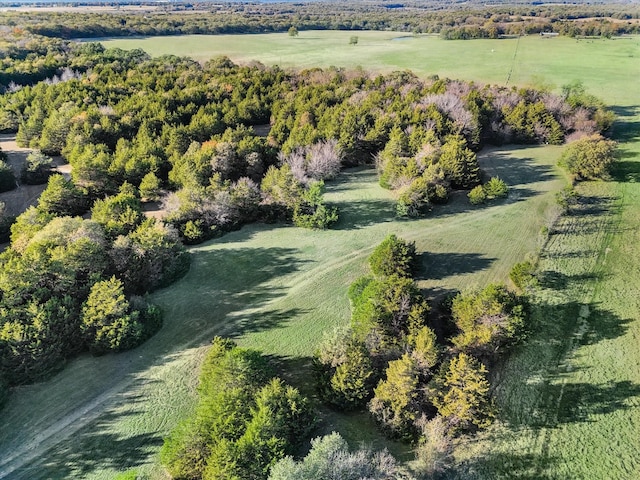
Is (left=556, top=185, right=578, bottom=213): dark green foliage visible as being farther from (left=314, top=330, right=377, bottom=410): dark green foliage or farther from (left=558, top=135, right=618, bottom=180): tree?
(left=314, top=330, right=377, bottom=410): dark green foliage

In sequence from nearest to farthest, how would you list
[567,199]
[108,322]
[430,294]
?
[108,322] < [430,294] < [567,199]

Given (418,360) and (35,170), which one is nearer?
(418,360)

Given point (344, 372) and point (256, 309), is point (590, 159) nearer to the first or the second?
point (256, 309)

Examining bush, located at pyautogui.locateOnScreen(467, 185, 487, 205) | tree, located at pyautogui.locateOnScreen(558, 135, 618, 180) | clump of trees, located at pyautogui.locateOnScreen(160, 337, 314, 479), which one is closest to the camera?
clump of trees, located at pyautogui.locateOnScreen(160, 337, 314, 479)

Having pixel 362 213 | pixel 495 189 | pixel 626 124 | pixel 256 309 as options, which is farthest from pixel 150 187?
pixel 626 124

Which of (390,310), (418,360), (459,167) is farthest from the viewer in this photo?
(459,167)

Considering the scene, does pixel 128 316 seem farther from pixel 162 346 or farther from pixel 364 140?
pixel 364 140

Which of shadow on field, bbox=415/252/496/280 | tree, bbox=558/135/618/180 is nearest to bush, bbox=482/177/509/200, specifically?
tree, bbox=558/135/618/180
